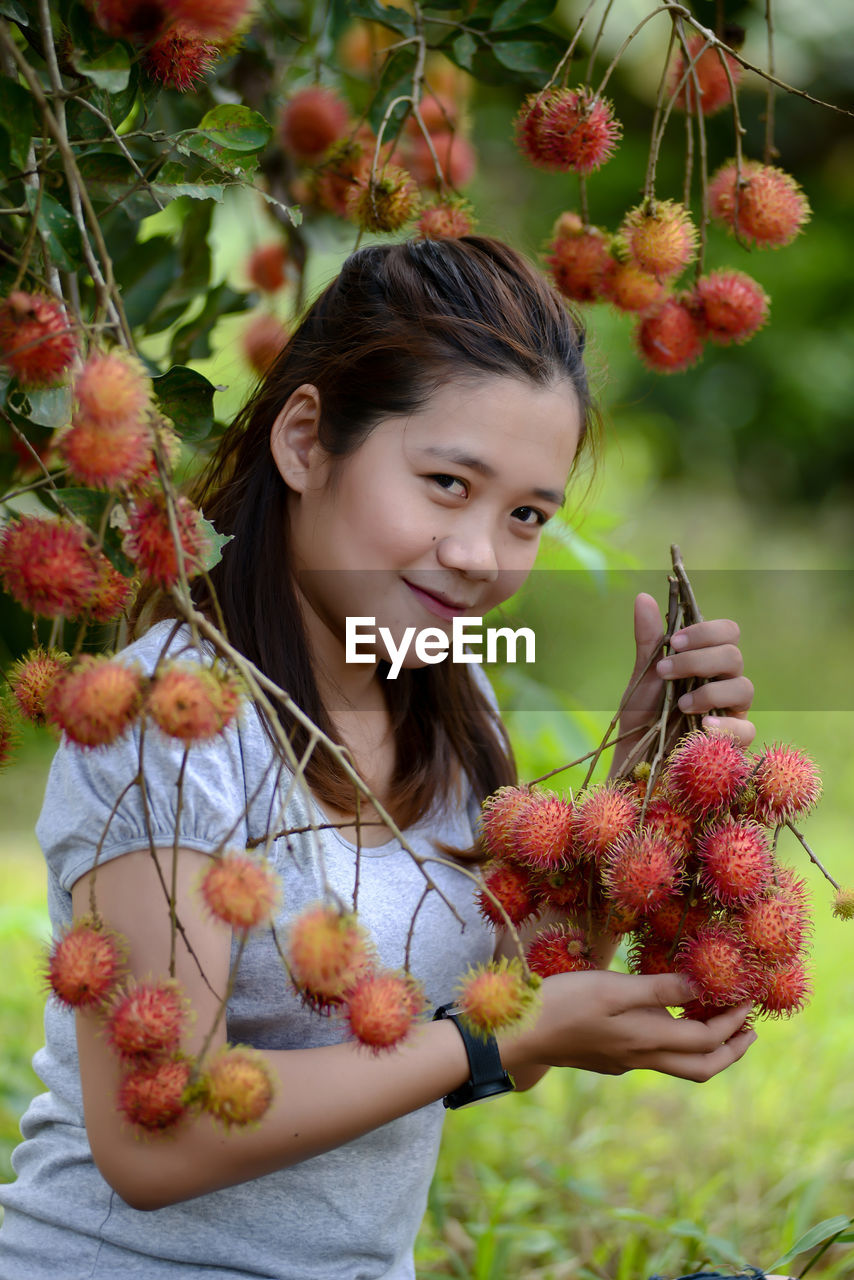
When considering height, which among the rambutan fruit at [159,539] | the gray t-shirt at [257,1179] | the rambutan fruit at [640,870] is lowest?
the gray t-shirt at [257,1179]

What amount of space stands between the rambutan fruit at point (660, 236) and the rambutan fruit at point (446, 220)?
0.21m

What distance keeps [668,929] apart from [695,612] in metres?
0.29

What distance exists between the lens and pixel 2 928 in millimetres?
1702

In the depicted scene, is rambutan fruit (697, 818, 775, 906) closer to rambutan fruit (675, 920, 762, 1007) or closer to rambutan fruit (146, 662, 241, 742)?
rambutan fruit (675, 920, 762, 1007)

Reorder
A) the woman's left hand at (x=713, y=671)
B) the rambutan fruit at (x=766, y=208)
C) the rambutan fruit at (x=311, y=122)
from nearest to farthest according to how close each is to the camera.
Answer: the woman's left hand at (x=713, y=671), the rambutan fruit at (x=766, y=208), the rambutan fruit at (x=311, y=122)

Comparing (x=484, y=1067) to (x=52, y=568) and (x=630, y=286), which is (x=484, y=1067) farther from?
(x=630, y=286)

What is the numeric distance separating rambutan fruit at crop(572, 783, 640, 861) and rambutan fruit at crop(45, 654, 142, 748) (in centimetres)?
37

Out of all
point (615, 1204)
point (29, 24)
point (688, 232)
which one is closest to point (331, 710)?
point (688, 232)

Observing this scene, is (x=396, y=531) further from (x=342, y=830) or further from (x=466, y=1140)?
(x=466, y=1140)

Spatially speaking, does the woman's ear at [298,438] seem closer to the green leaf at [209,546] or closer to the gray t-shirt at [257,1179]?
the gray t-shirt at [257,1179]

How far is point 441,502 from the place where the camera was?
1.04m

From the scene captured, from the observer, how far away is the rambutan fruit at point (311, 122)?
5.10 feet

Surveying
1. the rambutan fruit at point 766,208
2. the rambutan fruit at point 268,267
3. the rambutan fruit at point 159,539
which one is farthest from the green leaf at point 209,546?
the rambutan fruit at point 268,267

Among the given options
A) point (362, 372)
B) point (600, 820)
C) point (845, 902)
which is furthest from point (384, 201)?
point (845, 902)
